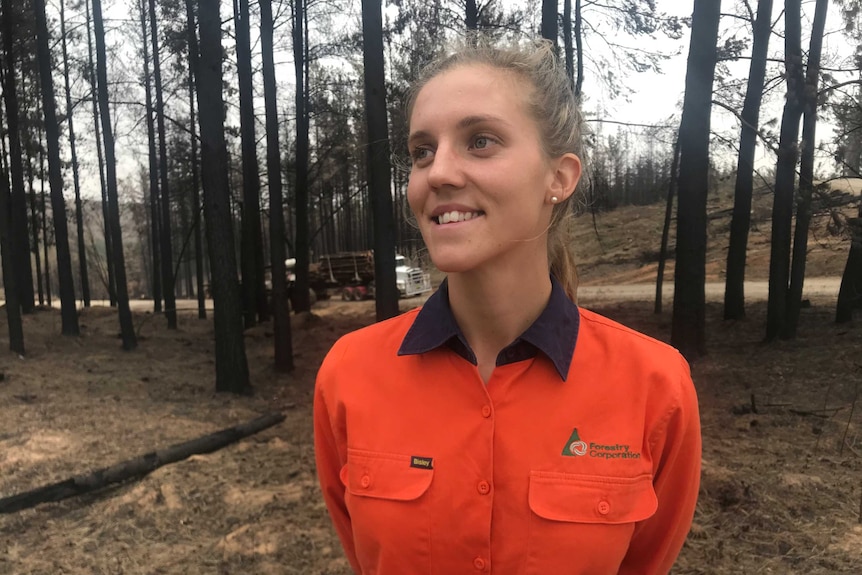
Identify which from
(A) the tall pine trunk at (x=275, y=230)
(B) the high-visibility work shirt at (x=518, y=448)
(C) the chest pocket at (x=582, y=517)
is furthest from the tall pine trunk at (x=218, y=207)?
(C) the chest pocket at (x=582, y=517)

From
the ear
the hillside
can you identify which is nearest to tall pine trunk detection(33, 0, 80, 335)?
the hillside

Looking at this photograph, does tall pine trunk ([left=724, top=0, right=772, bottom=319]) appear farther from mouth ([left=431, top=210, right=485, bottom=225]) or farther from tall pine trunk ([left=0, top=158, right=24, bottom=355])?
tall pine trunk ([left=0, top=158, right=24, bottom=355])

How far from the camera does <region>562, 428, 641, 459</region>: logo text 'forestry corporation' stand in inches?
53.7

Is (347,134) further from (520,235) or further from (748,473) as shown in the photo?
(520,235)

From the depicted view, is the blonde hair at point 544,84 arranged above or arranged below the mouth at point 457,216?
above

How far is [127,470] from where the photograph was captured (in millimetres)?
6441

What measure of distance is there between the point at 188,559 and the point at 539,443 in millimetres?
4372

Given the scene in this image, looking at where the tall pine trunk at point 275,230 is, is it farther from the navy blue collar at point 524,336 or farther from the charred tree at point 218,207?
the navy blue collar at point 524,336

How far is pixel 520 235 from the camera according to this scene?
139 centimetres

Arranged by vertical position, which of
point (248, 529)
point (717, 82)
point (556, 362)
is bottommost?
point (248, 529)

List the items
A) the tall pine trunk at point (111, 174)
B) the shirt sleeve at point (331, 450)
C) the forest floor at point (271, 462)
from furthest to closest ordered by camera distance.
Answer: the tall pine trunk at point (111, 174)
the forest floor at point (271, 462)
the shirt sleeve at point (331, 450)

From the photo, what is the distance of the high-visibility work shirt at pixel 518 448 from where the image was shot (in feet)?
4.43

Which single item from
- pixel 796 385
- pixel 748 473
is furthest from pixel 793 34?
pixel 748 473

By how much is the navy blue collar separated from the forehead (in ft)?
1.61
